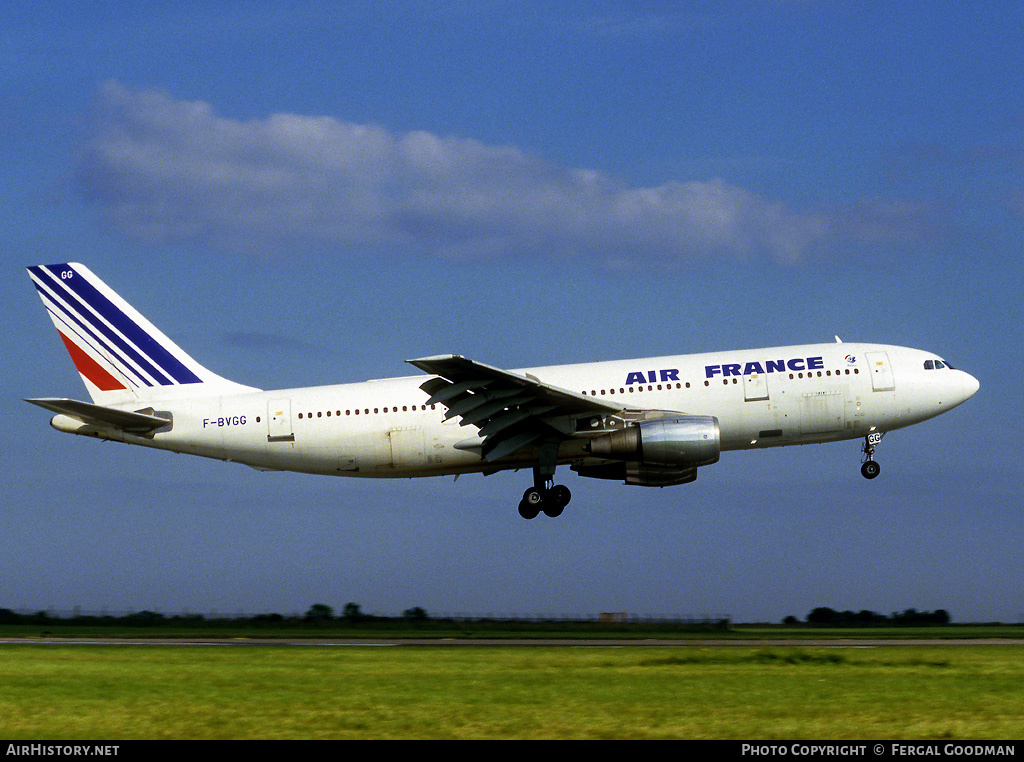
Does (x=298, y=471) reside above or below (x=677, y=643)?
above

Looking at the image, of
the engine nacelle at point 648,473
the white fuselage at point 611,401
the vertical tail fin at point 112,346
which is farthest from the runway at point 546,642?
the vertical tail fin at point 112,346

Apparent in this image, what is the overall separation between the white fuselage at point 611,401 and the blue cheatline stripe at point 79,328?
7.80 ft

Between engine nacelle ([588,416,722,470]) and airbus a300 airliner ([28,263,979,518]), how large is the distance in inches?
1.6

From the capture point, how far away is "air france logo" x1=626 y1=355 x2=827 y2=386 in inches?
1388

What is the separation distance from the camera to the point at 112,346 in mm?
39125

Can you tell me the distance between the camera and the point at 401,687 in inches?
799

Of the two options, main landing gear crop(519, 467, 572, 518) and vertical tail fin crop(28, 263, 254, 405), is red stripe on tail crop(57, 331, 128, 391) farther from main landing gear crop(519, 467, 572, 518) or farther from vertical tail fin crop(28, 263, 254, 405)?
main landing gear crop(519, 467, 572, 518)

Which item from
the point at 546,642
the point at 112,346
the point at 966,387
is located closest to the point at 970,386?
the point at 966,387

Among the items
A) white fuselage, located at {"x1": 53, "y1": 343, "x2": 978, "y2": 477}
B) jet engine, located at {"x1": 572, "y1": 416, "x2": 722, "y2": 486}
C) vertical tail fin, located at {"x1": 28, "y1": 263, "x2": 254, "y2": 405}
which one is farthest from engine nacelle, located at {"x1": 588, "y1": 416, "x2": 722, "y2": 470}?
vertical tail fin, located at {"x1": 28, "y1": 263, "x2": 254, "y2": 405}
